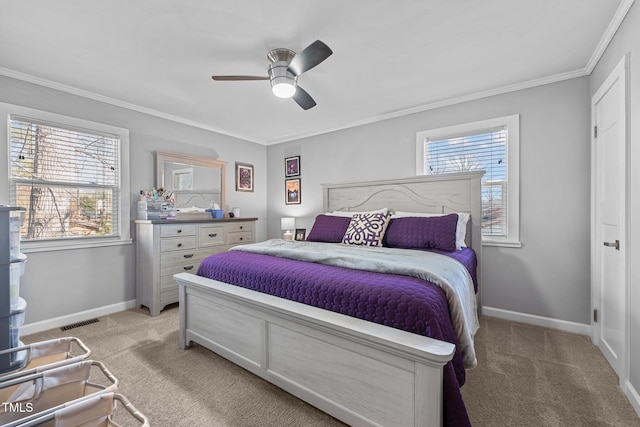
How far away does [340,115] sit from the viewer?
147 inches

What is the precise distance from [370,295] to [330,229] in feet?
5.99

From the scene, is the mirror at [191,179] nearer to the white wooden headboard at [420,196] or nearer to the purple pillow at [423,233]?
the white wooden headboard at [420,196]

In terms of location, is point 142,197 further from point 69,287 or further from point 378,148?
point 378,148

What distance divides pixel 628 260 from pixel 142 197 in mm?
4354

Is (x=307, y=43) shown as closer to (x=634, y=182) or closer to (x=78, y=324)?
(x=634, y=182)

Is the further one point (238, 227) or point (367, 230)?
point (238, 227)

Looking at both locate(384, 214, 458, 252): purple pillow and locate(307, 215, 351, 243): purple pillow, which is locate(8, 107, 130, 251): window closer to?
locate(307, 215, 351, 243): purple pillow

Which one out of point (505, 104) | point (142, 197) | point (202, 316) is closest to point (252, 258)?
point (202, 316)

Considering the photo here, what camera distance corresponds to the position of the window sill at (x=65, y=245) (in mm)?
2623

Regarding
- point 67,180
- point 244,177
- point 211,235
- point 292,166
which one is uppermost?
point 292,166

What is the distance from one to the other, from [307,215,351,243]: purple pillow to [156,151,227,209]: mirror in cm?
177

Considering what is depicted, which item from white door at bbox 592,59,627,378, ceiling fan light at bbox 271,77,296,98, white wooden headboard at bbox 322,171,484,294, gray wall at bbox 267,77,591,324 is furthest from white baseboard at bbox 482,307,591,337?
ceiling fan light at bbox 271,77,296,98

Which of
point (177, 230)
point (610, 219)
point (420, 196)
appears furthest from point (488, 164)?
point (177, 230)

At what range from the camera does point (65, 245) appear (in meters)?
2.85
